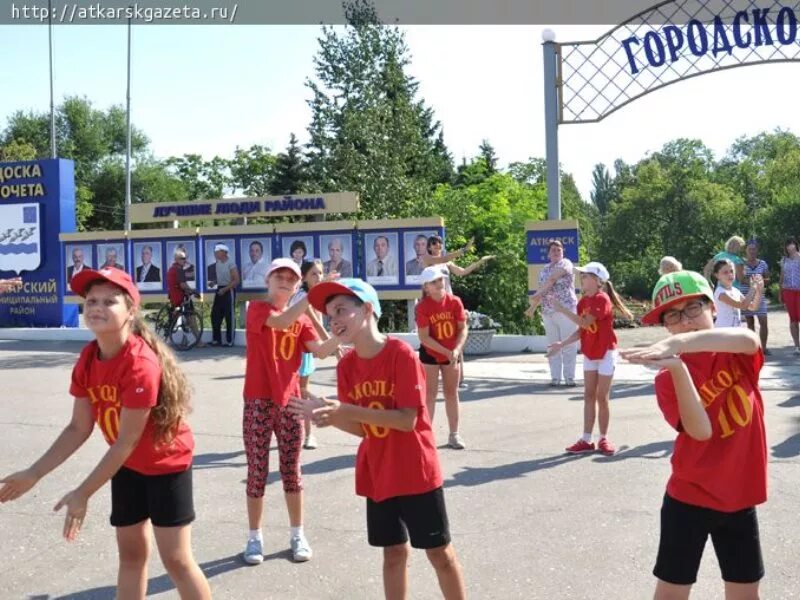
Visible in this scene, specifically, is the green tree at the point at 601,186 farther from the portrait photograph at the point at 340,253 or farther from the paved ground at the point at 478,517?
the paved ground at the point at 478,517

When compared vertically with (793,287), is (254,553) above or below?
below

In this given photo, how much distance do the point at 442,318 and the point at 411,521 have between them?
4.35 meters

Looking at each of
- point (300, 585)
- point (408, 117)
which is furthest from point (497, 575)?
point (408, 117)

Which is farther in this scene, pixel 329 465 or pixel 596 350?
pixel 596 350

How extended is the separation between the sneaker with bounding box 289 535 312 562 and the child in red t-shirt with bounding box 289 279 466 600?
1520 millimetres

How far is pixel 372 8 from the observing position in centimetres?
2448

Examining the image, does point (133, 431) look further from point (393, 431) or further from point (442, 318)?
point (442, 318)

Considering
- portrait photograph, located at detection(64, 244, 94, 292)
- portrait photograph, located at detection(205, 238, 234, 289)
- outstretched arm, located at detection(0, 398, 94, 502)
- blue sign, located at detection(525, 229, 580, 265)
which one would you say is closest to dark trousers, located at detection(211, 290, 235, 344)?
portrait photograph, located at detection(205, 238, 234, 289)

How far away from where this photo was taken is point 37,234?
20.5m

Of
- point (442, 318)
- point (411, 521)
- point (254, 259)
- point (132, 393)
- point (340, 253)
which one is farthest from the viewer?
point (254, 259)

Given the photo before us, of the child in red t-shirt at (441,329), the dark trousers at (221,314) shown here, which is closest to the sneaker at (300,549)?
the child in red t-shirt at (441,329)

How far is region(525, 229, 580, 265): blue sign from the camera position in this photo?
14172mm

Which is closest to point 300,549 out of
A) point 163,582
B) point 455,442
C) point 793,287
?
point 163,582

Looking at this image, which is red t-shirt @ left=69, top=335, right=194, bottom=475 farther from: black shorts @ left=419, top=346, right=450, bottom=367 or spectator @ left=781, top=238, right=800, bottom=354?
spectator @ left=781, top=238, right=800, bottom=354
